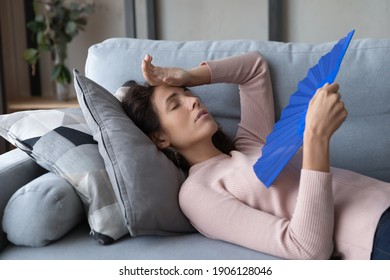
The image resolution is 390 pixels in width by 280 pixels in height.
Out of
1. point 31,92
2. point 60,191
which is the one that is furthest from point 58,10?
point 60,191

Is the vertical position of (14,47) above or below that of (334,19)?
below

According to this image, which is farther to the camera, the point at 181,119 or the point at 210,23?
the point at 210,23

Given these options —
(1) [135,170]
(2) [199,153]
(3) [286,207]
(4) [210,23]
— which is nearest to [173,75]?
(2) [199,153]

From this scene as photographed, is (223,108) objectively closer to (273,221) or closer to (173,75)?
(173,75)

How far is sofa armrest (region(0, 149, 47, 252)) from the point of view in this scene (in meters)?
1.31

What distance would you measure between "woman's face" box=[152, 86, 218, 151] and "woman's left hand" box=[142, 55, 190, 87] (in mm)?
20

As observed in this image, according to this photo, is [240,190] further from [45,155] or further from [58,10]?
[58,10]

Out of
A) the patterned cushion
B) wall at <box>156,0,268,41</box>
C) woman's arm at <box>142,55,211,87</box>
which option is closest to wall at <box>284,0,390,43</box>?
wall at <box>156,0,268,41</box>

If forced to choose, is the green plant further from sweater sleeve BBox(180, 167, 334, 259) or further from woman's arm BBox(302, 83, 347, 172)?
woman's arm BBox(302, 83, 347, 172)

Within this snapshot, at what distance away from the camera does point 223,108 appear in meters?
1.62

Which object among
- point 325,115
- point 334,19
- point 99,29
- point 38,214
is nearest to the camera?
point 325,115

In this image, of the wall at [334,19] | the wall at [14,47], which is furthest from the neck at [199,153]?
the wall at [14,47]

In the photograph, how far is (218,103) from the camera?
5.33 feet

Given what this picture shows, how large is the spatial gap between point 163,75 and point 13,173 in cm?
49
